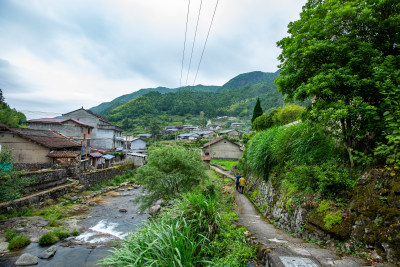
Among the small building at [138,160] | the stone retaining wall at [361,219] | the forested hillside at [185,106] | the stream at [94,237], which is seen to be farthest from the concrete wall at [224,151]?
the forested hillside at [185,106]

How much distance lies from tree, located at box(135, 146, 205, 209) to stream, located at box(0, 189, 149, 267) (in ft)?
7.65

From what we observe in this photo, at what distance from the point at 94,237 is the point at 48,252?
2350mm

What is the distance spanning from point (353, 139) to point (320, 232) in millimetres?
3068

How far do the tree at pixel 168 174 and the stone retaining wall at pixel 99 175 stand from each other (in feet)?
37.7

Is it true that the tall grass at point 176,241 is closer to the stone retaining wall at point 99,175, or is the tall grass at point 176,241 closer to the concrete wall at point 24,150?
the stone retaining wall at point 99,175

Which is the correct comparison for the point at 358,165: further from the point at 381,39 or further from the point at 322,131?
the point at 381,39

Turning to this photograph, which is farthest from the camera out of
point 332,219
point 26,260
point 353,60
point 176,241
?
point 26,260

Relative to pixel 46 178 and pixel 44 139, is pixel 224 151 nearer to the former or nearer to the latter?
pixel 44 139

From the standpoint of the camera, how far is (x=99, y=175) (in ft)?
78.9

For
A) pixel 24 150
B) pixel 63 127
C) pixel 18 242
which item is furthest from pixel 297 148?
pixel 63 127

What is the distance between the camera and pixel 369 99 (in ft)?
18.9

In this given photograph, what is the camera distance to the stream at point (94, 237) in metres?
8.54

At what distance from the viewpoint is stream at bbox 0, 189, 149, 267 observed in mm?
8539

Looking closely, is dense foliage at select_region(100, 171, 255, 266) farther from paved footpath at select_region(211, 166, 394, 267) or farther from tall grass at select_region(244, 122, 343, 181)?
tall grass at select_region(244, 122, 343, 181)
